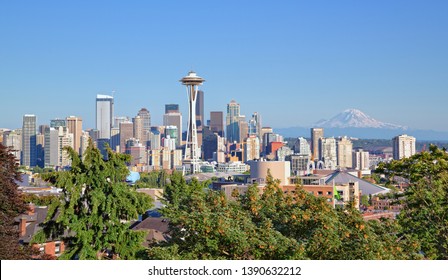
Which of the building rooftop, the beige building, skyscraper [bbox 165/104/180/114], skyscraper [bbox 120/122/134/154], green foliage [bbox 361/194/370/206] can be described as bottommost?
green foliage [bbox 361/194/370/206]

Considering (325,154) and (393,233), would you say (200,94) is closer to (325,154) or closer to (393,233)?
(325,154)

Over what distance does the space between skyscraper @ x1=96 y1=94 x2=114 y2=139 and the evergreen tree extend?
72165 mm

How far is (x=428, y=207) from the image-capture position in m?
5.95

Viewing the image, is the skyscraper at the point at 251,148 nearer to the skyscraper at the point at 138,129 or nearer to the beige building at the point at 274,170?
the skyscraper at the point at 138,129

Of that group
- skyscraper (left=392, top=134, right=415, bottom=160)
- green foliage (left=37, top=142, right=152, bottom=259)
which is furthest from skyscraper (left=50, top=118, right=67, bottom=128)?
green foliage (left=37, top=142, right=152, bottom=259)

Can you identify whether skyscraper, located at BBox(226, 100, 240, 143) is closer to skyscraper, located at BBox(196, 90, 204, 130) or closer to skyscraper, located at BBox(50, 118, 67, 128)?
skyscraper, located at BBox(196, 90, 204, 130)

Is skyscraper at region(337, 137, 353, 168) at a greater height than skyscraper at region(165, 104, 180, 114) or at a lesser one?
lesser

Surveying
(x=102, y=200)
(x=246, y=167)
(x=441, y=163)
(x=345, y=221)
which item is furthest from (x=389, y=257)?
(x=246, y=167)

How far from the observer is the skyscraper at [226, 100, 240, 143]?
91.9m

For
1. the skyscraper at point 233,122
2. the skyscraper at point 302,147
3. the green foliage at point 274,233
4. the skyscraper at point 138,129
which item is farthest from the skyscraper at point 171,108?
the green foliage at point 274,233

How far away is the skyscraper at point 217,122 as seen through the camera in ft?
311

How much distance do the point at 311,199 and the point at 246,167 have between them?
66642 millimetres

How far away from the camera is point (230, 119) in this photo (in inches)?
3681

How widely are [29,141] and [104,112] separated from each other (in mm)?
17576
